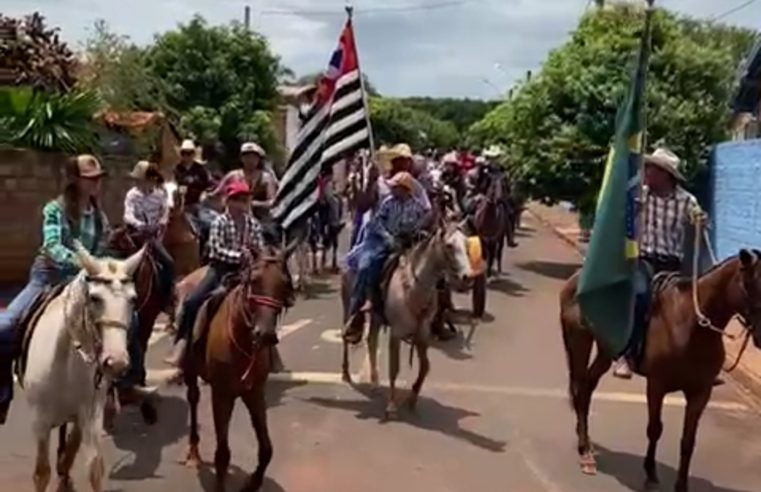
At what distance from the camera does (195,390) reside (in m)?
9.11

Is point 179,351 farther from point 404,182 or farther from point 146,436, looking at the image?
point 404,182

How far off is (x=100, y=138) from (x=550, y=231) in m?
22.0

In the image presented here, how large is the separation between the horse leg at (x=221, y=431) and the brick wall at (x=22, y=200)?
9.75 m

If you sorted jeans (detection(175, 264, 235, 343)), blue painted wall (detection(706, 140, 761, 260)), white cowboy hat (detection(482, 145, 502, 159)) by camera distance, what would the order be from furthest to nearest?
1. white cowboy hat (detection(482, 145, 502, 159))
2. blue painted wall (detection(706, 140, 761, 260))
3. jeans (detection(175, 264, 235, 343))

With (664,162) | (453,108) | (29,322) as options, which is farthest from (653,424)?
(453,108)

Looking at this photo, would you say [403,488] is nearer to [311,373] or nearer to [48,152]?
[311,373]

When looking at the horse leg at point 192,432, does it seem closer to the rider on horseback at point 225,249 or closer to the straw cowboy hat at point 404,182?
the rider on horseback at point 225,249

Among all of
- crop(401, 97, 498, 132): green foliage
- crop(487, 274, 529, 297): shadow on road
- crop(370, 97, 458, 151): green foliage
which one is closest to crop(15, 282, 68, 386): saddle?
crop(487, 274, 529, 297): shadow on road

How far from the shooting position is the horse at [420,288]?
10.7 metres

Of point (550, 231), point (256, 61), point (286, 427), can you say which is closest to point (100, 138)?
point (286, 427)

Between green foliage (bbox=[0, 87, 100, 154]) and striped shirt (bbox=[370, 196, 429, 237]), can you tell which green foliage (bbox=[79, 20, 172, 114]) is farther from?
striped shirt (bbox=[370, 196, 429, 237])

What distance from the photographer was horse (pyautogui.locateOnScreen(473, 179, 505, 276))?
19.8 metres

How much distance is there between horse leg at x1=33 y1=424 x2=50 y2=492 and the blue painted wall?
1280 centimetres

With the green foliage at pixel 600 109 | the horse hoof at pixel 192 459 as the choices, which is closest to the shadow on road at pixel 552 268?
the green foliage at pixel 600 109
